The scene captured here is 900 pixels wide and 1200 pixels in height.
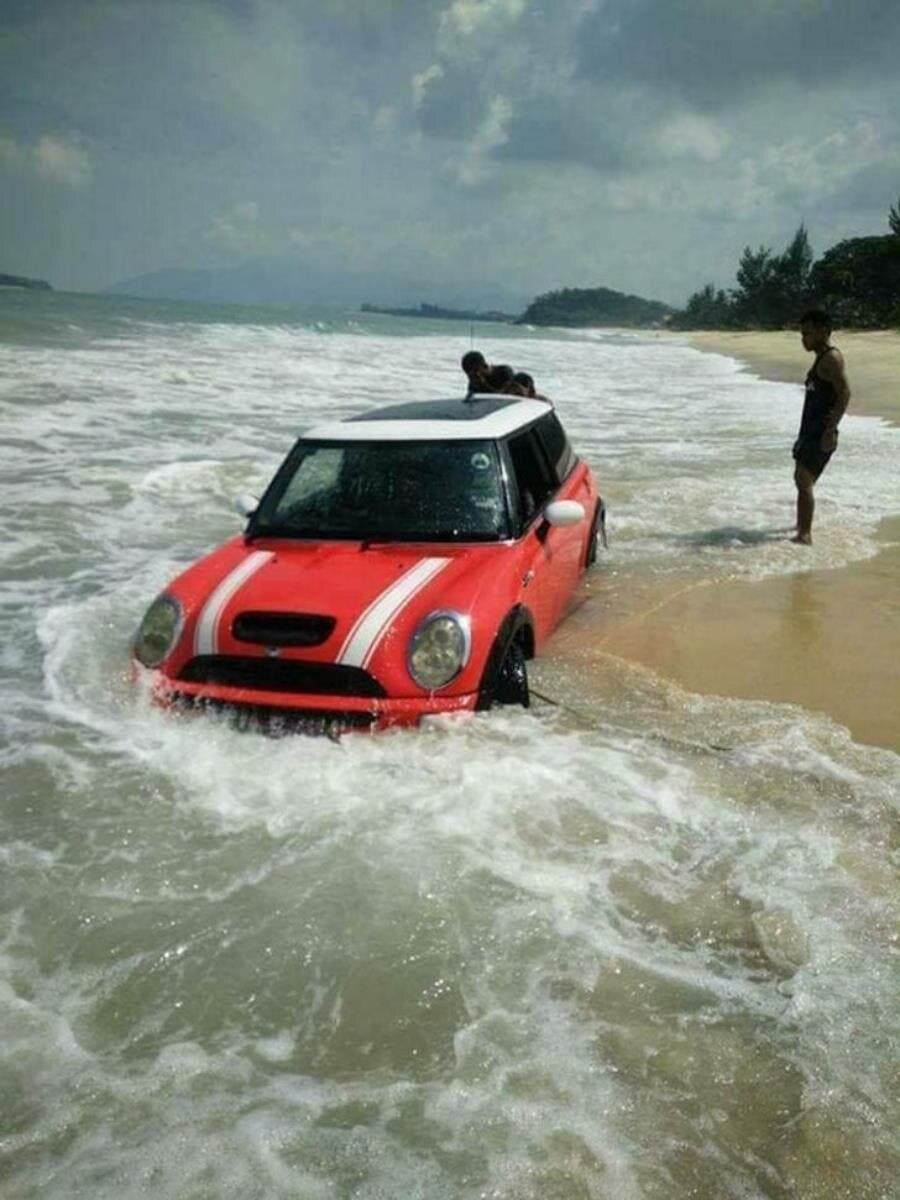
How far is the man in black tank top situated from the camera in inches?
269

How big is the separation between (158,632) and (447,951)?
2135 mm

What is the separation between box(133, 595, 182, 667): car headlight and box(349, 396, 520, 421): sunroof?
5.68 feet

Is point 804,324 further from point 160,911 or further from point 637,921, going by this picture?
point 160,911

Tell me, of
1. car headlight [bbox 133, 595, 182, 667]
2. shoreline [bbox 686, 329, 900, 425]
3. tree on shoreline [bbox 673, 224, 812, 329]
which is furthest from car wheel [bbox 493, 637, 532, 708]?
tree on shoreline [bbox 673, 224, 812, 329]

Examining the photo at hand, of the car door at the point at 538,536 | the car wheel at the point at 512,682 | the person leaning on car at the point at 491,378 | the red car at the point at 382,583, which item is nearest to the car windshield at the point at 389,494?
the red car at the point at 382,583

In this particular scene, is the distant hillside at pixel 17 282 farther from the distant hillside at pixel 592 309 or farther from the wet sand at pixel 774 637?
the wet sand at pixel 774 637

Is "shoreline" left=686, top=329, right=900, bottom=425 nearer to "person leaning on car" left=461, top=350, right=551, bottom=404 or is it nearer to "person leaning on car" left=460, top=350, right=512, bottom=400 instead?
"person leaning on car" left=461, top=350, right=551, bottom=404

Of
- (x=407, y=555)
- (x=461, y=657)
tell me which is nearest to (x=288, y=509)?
(x=407, y=555)

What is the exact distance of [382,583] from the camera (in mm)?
3979

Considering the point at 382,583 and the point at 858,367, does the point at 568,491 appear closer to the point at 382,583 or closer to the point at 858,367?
the point at 382,583

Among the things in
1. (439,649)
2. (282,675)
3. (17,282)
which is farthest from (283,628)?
(17,282)

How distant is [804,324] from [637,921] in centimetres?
558

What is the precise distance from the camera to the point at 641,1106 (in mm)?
2072

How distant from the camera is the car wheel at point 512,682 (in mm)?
4008
